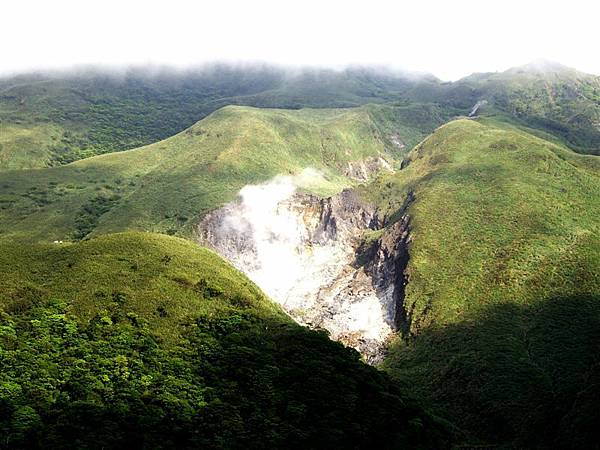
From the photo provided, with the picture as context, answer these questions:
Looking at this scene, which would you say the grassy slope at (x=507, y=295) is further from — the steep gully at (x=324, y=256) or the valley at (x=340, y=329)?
the steep gully at (x=324, y=256)

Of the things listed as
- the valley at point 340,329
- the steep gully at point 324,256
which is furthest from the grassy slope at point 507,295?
the steep gully at point 324,256

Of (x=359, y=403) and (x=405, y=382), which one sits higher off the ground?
Answer: (x=359, y=403)

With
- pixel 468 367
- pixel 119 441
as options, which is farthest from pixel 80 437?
pixel 468 367

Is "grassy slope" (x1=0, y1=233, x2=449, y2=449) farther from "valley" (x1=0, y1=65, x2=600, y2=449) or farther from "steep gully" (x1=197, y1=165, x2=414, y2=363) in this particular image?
"steep gully" (x1=197, y1=165, x2=414, y2=363)

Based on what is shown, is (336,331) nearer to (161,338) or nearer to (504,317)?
(504,317)

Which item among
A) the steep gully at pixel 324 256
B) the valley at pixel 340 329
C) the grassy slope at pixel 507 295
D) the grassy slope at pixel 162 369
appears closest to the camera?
the grassy slope at pixel 162 369

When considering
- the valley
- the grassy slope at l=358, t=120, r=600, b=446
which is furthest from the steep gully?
the grassy slope at l=358, t=120, r=600, b=446
